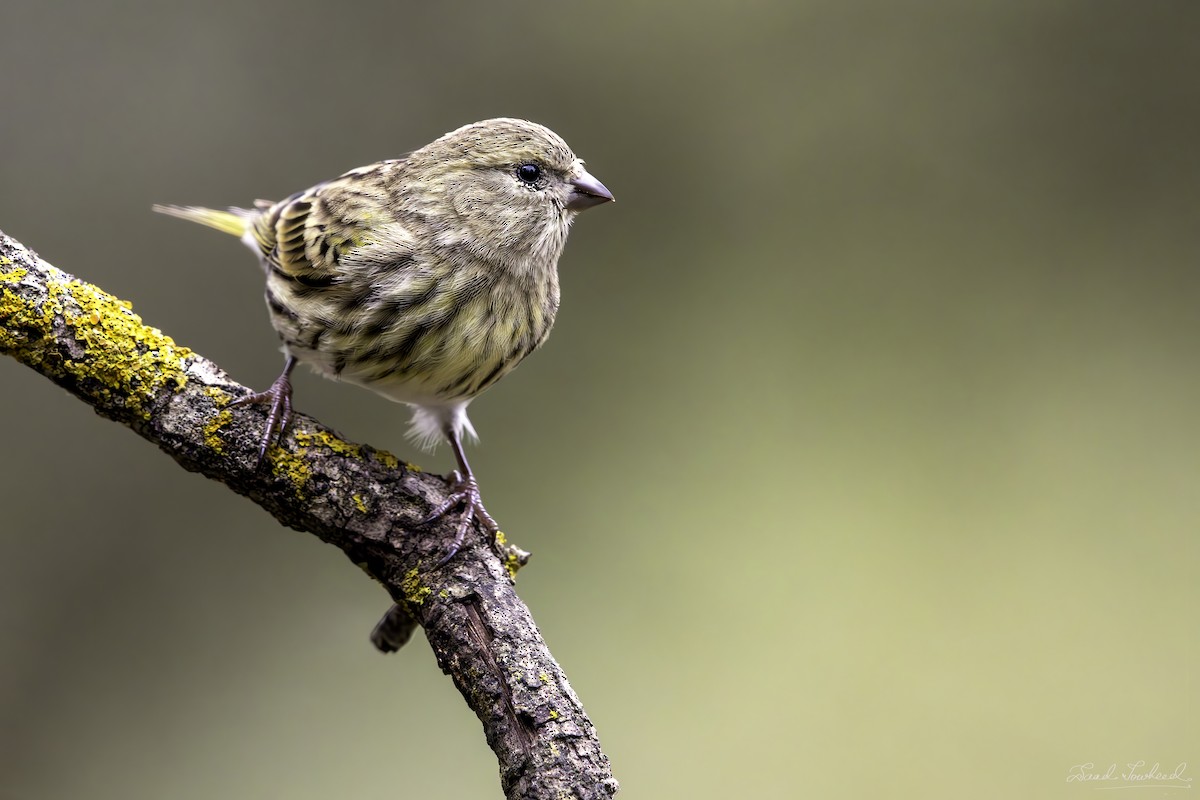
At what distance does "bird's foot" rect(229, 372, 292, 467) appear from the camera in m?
1.98

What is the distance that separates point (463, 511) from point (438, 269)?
1.87 ft

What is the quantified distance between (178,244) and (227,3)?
1042mm

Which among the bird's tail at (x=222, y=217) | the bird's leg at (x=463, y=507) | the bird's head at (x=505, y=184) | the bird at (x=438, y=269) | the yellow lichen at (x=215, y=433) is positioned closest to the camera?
the yellow lichen at (x=215, y=433)

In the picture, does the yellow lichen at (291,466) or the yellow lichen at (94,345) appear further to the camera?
the yellow lichen at (291,466)

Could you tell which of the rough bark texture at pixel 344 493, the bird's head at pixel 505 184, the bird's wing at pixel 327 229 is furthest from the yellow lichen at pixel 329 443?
the bird's head at pixel 505 184

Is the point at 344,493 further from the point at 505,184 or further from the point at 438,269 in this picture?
the point at 505,184

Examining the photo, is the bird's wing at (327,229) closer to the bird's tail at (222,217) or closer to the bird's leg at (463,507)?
the bird's tail at (222,217)

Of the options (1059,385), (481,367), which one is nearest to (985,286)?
(1059,385)

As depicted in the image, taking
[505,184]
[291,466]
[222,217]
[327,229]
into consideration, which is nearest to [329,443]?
[291,466]

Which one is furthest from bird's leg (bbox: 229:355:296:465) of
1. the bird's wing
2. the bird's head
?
the bird's head

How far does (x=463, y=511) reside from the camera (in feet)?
7.19

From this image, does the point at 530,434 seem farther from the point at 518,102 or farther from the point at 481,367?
the point at 481,367

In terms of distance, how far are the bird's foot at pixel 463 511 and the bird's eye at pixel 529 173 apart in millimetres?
748

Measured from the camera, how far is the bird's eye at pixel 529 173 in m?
2.41
